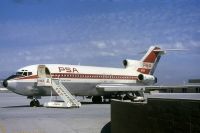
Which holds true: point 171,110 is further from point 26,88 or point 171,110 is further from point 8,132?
point 26,88

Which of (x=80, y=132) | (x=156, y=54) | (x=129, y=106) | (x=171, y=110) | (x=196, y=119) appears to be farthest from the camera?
(x=156, y=54)

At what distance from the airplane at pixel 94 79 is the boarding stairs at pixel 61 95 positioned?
2.05 ft

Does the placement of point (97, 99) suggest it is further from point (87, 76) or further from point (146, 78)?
point (146, 78)

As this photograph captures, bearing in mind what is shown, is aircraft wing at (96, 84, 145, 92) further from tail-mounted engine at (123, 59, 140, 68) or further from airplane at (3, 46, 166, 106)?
tail-mounted engine at (123, 59, 140, 68)

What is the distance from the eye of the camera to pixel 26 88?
36219 millimetres

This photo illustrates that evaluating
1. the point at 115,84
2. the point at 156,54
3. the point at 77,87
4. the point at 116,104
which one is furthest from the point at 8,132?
the point at 156,54

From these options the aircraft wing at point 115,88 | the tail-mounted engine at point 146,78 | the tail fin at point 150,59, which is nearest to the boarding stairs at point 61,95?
the aircraft wing at point 115,88

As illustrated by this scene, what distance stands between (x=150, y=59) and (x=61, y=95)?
1899 cm

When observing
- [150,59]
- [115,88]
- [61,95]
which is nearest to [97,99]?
[115,88]

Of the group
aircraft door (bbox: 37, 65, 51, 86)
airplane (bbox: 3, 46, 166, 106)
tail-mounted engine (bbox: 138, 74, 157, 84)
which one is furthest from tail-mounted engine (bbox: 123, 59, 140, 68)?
aircraft door (bbox: 37, 65, 51, 86)

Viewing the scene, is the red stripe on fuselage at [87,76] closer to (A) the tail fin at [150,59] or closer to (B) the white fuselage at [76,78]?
(B) the white fuselage at [76,78]

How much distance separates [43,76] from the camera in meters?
37.3

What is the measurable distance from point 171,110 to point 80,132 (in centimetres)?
862

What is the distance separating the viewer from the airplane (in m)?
36.6
